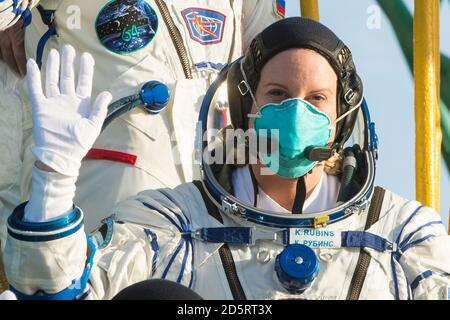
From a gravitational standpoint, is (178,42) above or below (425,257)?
above

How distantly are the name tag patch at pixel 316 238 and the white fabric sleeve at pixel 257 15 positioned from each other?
1652mm

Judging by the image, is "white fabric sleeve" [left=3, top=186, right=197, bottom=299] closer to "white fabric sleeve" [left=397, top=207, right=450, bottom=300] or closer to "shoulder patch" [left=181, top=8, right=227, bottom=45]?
"white fabric sleeve" [left=397, top=207, right=450, bottom=300]

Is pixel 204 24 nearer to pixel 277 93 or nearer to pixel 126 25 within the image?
pixel 126 25

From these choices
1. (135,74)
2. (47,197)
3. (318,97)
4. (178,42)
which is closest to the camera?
(47,197)

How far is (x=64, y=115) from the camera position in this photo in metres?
3.35

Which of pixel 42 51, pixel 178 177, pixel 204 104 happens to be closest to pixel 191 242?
pixel 204 104

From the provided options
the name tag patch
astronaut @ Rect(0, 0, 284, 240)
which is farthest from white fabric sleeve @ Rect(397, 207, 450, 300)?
astronaut @ Rect(0, 0, 284, 240)

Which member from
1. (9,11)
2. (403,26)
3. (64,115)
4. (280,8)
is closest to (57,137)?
(64,115)

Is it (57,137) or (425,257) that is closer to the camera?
(57,137)

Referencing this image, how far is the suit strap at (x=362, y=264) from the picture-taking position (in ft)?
11.9

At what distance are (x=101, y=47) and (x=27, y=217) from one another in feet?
5.27

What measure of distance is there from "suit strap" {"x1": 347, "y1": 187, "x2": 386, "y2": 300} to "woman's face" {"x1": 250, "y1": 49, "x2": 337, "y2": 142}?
266 millimetres

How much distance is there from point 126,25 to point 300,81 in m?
1.25
